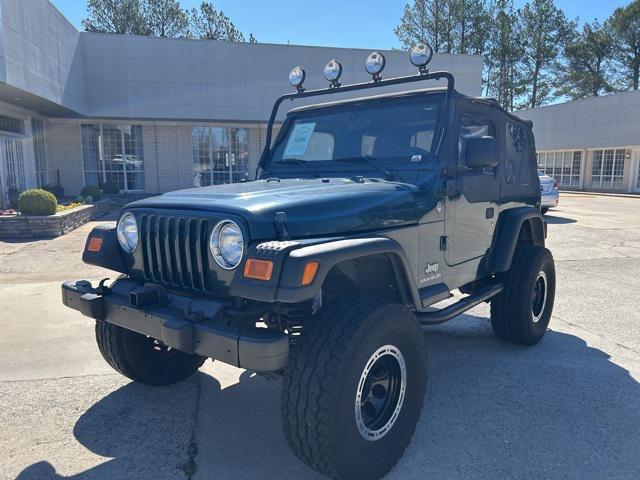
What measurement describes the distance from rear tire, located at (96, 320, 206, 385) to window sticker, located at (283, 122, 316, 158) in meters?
1.85

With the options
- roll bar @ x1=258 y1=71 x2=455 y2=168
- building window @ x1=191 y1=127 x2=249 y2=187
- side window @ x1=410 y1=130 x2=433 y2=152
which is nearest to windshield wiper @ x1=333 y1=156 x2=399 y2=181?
side window @ x1=410 y1=130 x2=433 y2=152

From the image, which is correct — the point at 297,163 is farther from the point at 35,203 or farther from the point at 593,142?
the point at 593,142

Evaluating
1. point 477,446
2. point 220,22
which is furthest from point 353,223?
point 220,22

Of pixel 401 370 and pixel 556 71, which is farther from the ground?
pixel 556 71

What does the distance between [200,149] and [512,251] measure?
17697 millimetres

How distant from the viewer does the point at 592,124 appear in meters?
31.3

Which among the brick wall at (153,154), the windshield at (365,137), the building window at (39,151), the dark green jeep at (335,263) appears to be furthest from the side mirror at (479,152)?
the building window at (39,151)

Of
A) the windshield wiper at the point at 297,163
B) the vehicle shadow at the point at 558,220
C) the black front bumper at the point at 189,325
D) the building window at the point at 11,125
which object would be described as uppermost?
the building window at the point at 11,125

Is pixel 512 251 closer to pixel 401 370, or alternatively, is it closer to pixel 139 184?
pixel 401 370

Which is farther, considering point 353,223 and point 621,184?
point 621,184

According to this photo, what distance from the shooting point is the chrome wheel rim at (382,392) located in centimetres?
268

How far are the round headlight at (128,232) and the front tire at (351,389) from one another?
4.33 feet

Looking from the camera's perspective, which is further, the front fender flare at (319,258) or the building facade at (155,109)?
the building facade at (155,109)

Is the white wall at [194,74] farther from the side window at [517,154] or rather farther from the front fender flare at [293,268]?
the front fender flare at [293,268]
